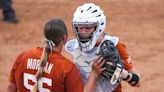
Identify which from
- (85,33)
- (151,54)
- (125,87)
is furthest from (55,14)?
(85,33)

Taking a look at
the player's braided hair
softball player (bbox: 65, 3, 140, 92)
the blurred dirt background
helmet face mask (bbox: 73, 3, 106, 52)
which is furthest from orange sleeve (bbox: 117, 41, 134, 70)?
the blurred dirt background

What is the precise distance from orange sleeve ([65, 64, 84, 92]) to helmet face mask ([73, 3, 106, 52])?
20 cm

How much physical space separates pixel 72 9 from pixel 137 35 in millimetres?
2093

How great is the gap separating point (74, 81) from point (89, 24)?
44cm

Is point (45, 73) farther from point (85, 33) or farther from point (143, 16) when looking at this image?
point (143, 16)

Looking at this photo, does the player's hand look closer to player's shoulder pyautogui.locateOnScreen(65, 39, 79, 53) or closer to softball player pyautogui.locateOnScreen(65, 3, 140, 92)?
softball player pyautogui.locateOnScreen(65, 3, 140, 92)

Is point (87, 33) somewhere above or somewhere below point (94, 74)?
above

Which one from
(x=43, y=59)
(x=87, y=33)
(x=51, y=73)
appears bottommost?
(x=51, y=73)

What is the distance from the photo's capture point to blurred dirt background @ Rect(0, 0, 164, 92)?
7.83m

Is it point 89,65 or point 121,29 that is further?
point 121,29

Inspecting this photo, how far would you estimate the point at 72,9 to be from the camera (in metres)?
11.0

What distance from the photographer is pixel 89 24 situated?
11.3ft

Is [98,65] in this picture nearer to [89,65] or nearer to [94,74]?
[94,74]

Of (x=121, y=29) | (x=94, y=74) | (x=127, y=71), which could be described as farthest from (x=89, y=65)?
(x=121, y=29)
